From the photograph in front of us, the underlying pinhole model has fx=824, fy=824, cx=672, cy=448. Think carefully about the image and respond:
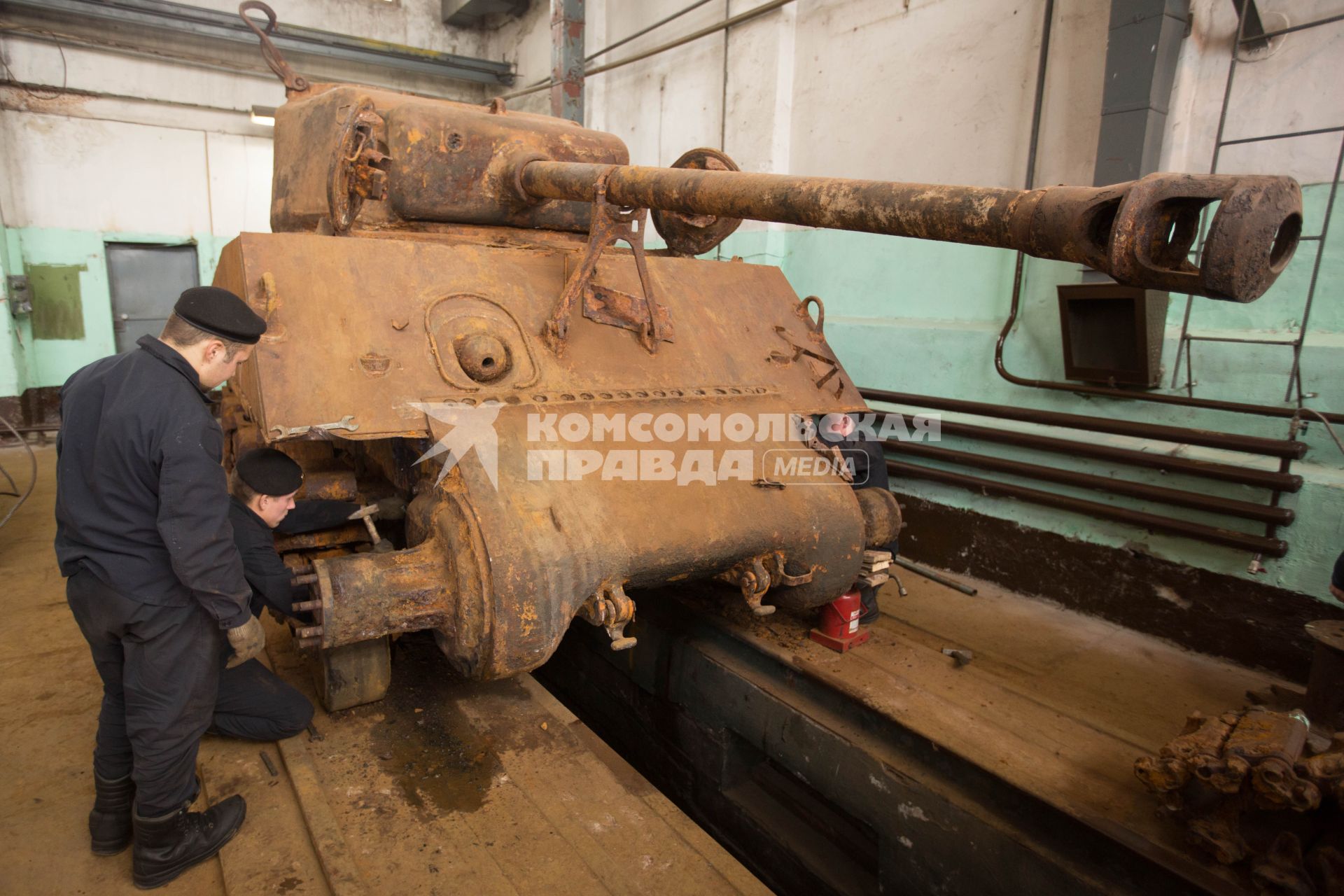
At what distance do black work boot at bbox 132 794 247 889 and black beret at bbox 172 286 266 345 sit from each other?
134 cm

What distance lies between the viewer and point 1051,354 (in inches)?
181

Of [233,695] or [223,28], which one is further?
[223,28]

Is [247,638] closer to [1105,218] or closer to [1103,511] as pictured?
[1105,218]

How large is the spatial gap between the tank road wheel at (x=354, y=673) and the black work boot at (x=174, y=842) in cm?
61

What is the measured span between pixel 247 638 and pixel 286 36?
8317mm

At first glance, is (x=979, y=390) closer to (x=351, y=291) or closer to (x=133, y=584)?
(x=351, y=291)

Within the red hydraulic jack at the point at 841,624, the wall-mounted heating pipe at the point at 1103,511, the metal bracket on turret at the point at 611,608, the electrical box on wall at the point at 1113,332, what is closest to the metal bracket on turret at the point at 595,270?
the metal bracket on turret at the point at 611,608

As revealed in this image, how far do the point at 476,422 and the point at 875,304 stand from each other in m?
3.68

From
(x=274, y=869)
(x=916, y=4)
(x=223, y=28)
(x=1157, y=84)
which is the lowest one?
(x=274, y=869)

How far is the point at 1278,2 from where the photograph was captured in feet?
11.9

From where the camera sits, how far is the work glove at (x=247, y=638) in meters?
2.23

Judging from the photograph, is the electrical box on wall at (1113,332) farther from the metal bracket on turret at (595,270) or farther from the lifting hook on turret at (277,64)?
the lifting hook on turret at (277,64)

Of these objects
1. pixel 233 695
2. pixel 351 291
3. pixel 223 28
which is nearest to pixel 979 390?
pixel 351 291

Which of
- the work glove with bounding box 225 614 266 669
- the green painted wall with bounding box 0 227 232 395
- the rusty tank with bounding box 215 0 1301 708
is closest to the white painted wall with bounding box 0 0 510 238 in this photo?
the green painted wall with bounding box 0 227 232 395
